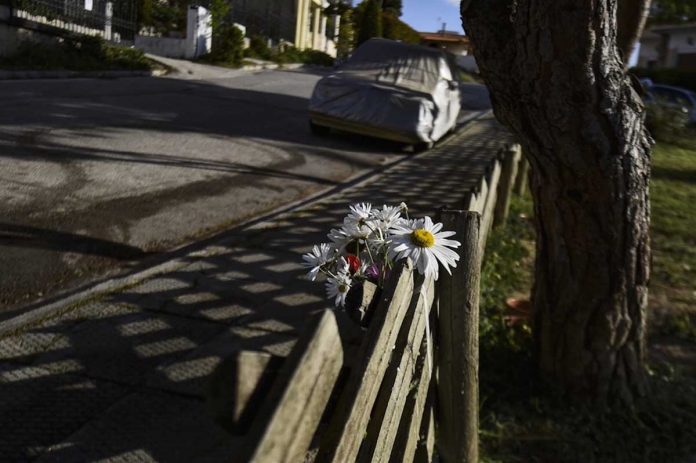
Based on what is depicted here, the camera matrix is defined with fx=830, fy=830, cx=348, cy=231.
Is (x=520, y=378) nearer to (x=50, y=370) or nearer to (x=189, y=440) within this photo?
(x=189, y=440)

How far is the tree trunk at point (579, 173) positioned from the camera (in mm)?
3479

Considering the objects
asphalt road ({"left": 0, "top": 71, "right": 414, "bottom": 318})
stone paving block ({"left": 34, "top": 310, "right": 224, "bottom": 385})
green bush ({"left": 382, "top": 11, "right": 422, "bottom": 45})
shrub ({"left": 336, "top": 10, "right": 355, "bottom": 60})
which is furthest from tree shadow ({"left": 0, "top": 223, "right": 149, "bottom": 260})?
green bush ({"left": 382, "top": 11, "right": 422, "bottom": 45})

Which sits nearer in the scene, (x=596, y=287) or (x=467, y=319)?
(x=467, y=319)

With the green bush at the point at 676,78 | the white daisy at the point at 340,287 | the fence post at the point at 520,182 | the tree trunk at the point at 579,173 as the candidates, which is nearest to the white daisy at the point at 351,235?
the white daisy at the point at 340,287

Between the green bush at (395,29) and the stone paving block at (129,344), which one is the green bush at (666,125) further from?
the green bush at (395,29)

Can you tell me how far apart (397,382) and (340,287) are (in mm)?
376

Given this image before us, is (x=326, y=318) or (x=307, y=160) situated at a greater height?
(x=326, y=318)

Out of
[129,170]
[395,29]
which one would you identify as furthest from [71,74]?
[395,29]

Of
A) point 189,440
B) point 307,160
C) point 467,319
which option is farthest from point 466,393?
point 307,160

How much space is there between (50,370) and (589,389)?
99.6 inches

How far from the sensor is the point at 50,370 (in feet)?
11.5

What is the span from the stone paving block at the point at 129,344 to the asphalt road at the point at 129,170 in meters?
0.71

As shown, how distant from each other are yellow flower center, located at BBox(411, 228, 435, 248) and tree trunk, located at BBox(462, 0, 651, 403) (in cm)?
136

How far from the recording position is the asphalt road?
17.9 ft
